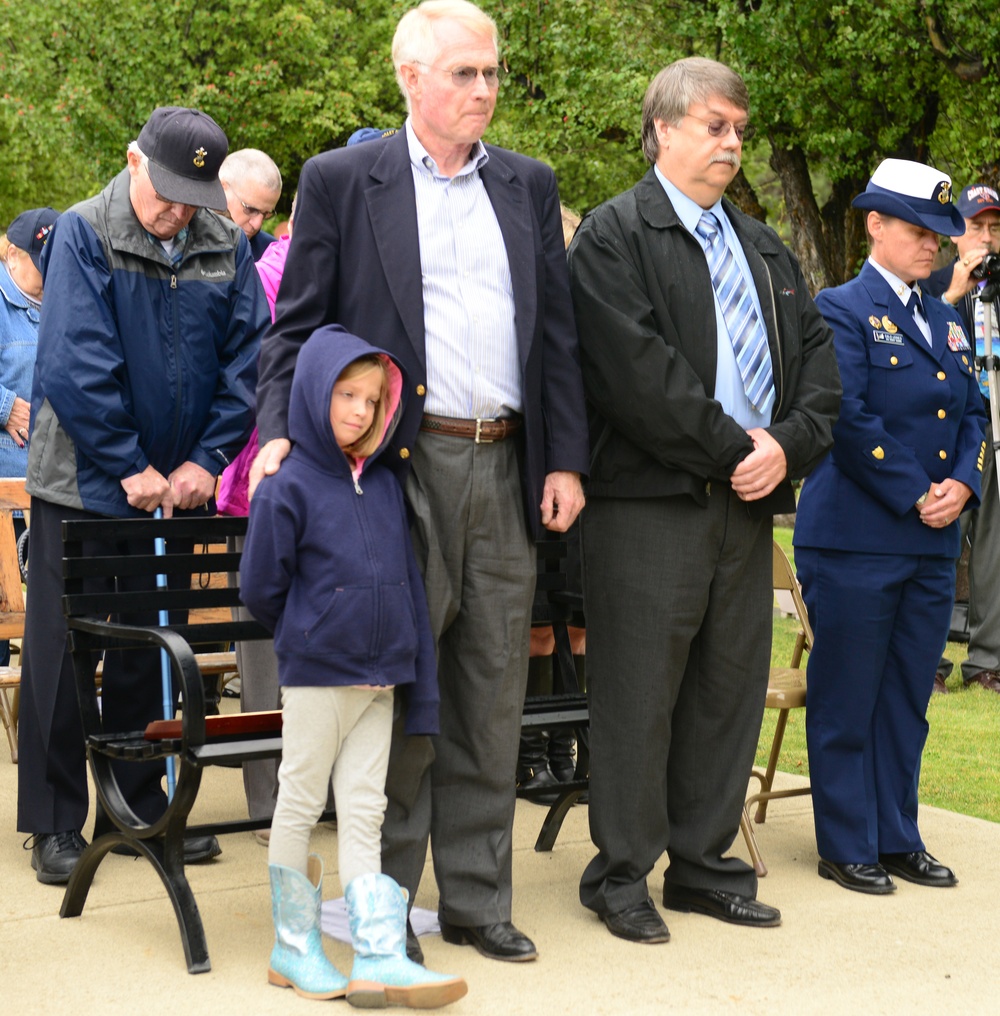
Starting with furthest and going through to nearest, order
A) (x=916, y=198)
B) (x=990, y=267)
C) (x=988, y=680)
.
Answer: (x=988, y=680), (x=990, y=267), (x=916, y=198)

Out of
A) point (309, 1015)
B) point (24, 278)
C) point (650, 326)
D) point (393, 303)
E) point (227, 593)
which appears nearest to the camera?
point (309, 1015)

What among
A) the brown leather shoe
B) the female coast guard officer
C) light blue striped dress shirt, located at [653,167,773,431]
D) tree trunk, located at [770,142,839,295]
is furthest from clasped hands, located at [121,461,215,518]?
tree trunk, located at [770,142,839,295]

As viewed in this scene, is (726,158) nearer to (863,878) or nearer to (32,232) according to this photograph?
(863,878)

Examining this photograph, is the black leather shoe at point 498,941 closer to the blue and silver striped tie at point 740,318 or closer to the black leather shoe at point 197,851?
the black leather shoe at point 197,851

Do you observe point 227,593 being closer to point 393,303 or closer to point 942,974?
point 393,303

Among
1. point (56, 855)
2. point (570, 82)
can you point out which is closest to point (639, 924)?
point (56, 855)

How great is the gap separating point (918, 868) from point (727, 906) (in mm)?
823

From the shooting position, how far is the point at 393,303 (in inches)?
156

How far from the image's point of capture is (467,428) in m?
4.04

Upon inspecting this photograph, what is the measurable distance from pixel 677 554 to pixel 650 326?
64cm

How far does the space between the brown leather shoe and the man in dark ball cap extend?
492cm

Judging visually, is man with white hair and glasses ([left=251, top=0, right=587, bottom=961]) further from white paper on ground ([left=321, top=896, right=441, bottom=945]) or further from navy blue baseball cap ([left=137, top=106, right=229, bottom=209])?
navy blue baseball cap ([left=137, top=106, right=229, bottom=209])

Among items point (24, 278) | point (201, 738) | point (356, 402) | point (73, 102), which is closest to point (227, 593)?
point (201, 738)

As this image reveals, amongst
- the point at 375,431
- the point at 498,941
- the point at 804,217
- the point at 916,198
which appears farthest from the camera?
the point at 804,217
